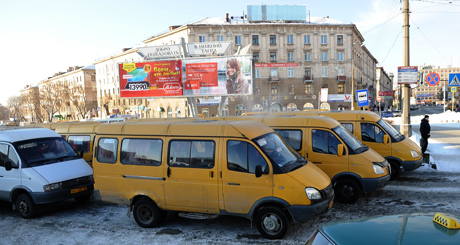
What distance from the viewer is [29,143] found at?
8.65 meters

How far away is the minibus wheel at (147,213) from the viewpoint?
701cm

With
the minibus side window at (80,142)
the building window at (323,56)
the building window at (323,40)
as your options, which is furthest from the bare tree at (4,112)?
the minibus side window at (80,142)

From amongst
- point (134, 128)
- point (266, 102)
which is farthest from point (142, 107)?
point (134, 128)

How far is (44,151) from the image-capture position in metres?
8.73

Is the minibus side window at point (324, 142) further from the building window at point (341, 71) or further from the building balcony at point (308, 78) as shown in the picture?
the building window at point (341, 71)

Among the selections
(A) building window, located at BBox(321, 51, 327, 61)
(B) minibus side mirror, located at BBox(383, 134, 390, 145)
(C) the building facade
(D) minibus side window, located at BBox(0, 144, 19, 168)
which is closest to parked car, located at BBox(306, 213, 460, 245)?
(B) minibus side mirror, located at BBox(383, 134, 390, 145)

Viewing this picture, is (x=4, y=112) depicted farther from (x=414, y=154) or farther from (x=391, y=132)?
(x=414, y=154)

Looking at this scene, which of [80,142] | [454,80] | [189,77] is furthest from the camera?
[189,77]

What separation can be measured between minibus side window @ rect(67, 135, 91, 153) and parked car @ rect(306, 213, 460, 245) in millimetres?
10159

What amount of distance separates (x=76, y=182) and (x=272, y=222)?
526 cm

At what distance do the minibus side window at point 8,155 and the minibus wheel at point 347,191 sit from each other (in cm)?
813

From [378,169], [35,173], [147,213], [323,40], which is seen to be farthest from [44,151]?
[323,40]

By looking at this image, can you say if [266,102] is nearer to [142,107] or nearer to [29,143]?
[142,107]

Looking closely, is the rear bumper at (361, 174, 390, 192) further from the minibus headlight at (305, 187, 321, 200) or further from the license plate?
the license plate
